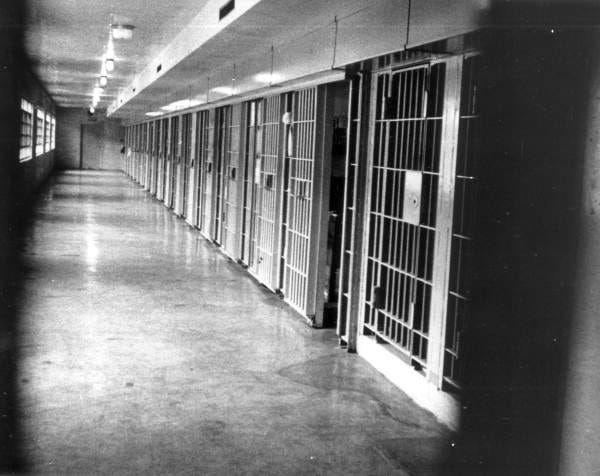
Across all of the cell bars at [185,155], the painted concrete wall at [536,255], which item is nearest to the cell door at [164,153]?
the cell bars at [185,155]

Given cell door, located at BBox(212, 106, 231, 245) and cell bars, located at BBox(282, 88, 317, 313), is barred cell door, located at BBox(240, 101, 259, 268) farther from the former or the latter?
cell bars, located at BBox(282, 88, 317, 313)

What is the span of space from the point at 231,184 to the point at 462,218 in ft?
23.3

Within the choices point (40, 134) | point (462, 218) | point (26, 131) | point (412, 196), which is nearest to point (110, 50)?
point (26, 131)

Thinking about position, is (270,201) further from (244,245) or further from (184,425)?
(184,425)

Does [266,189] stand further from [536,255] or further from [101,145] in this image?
[101,145]

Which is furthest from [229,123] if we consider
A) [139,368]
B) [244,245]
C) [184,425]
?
[184,425]

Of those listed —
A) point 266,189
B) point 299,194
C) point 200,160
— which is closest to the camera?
point 299,194

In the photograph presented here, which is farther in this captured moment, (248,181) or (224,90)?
(224,90)

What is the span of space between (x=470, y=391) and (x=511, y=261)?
3.04 feet

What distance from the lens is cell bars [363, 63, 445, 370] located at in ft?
16.2

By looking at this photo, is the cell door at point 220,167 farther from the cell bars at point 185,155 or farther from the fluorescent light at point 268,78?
the cell bars at point 185,155

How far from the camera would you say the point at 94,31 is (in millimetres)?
10398

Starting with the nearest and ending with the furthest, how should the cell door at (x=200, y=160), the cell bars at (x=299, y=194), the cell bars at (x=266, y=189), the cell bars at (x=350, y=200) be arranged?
the cell bars at (x=350, y=200) → the cell bars at (x=299, y=194) → the cell bars at (x=266, y=189) → the cell door at (x=200, y=160)

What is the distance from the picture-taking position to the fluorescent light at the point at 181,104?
13095 millimetres
